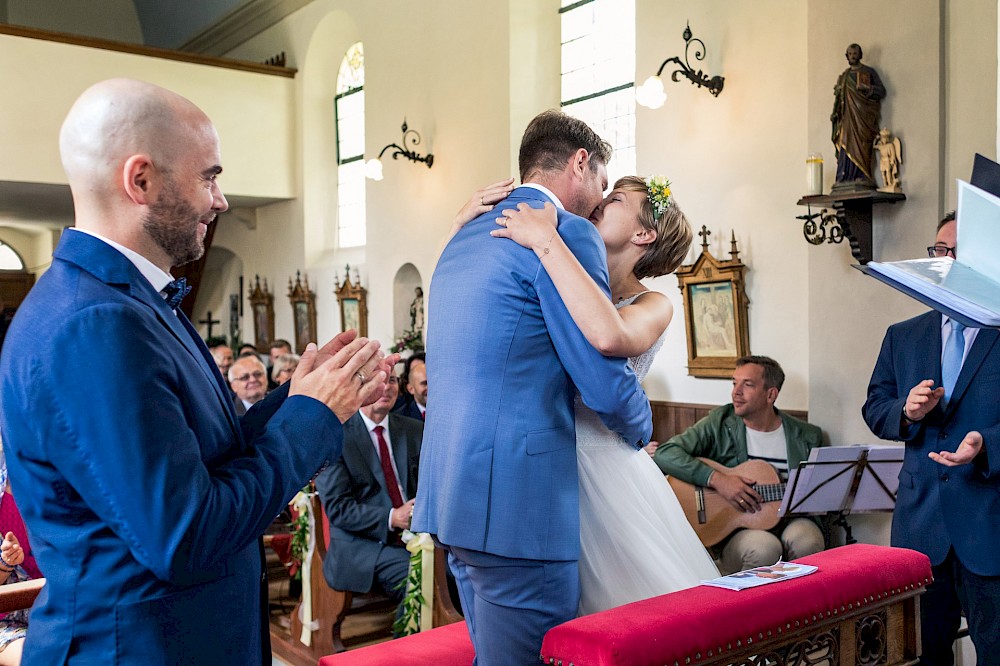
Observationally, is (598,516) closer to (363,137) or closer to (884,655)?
(884,655)

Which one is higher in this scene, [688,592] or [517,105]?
[517,105]

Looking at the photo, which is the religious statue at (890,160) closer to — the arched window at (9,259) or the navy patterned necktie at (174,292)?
the navy patterned necktie at (174,292)

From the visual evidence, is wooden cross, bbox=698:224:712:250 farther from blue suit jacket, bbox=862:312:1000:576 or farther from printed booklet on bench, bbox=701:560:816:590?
printed booklet on bench, bbox=701:560:816:590

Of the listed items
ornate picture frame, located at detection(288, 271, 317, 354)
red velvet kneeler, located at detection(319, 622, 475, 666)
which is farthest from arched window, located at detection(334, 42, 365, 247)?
red velvet kneeler, located at detection(319, 622, 475, 666)

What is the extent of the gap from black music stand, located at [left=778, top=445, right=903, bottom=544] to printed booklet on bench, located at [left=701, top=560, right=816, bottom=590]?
1.88 metres

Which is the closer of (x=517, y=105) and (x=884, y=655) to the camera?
(x=884, y=655)

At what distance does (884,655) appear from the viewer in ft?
8.34

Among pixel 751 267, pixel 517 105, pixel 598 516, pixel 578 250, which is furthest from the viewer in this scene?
pixel 517 105

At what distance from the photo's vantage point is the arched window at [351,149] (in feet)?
39.2

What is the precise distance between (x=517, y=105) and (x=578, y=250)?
717 centimetres

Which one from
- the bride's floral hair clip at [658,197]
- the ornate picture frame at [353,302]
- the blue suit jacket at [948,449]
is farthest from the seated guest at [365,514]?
the ornate picture frame at [353,302]

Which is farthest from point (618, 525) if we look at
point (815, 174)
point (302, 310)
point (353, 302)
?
point (302, 310)

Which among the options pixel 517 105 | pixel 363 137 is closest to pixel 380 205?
pixel 363 137

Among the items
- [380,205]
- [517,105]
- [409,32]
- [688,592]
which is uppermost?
[409,32]
